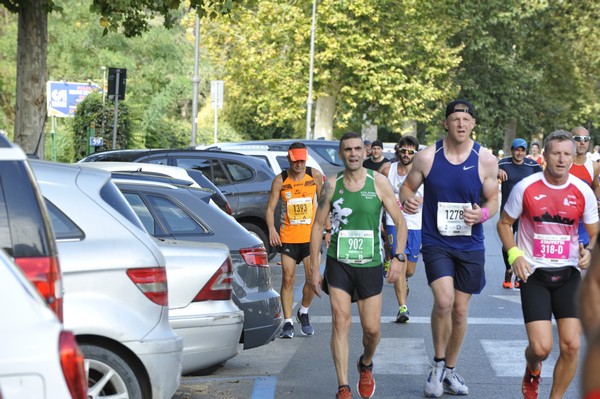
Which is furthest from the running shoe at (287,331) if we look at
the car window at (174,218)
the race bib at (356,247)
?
the race bib at (356,247)

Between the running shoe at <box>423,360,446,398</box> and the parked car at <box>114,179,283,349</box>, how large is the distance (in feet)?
4.47

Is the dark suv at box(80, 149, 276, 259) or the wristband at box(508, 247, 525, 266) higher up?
the wristband at box(508, 247, 525, 266)

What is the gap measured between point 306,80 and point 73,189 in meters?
47.9

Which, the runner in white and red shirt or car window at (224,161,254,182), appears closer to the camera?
the runner in white and red shirt

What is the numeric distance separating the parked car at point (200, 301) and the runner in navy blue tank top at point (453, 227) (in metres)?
1.56

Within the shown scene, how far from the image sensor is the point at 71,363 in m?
3.82

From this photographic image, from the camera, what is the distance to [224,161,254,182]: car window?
19.5m

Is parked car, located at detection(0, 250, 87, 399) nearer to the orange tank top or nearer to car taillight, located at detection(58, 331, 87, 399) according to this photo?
car taillight, located at detection(58, 331, 87, 399)

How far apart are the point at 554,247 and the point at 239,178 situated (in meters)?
11.8

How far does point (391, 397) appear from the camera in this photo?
29.4ft

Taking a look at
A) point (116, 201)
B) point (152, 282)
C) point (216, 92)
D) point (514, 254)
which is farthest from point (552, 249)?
point (216, 92)

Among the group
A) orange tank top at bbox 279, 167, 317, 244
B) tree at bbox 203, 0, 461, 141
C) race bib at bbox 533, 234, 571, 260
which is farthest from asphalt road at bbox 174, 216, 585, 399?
tree at bbox 203, 0, 461, 141

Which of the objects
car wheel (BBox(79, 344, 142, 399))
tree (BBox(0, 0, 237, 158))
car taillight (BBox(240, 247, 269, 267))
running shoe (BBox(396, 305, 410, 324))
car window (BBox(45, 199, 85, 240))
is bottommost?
running shoe (BBox(396, 305, 410, 324))

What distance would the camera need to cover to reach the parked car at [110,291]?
6422 mm
